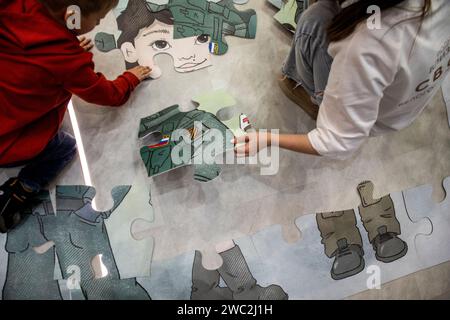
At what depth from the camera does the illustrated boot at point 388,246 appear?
115 centimetres

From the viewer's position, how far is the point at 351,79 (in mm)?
697

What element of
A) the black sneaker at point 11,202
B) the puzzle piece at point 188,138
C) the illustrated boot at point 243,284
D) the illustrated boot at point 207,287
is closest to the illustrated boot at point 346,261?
the illustrated boot at point 243,284

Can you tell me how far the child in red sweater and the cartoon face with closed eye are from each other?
0.36ft

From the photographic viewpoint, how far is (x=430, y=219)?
1171 mm

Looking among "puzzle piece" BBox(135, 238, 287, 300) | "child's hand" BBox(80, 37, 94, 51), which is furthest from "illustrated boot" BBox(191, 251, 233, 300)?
"child's hand" BBox(80, 37, 94, 51)

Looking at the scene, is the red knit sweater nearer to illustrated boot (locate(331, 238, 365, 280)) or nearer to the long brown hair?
the long brown hair

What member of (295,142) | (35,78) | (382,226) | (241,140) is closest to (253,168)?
(241,140)

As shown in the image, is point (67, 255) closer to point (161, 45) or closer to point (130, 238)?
point (130, 238)

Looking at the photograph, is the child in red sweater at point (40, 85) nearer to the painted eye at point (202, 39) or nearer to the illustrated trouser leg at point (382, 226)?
the painted eye at point (202, 39)

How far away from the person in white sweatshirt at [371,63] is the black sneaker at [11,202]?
0.70 meters

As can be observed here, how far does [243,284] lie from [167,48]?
73cm

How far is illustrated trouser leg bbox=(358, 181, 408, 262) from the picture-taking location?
1.15 m
